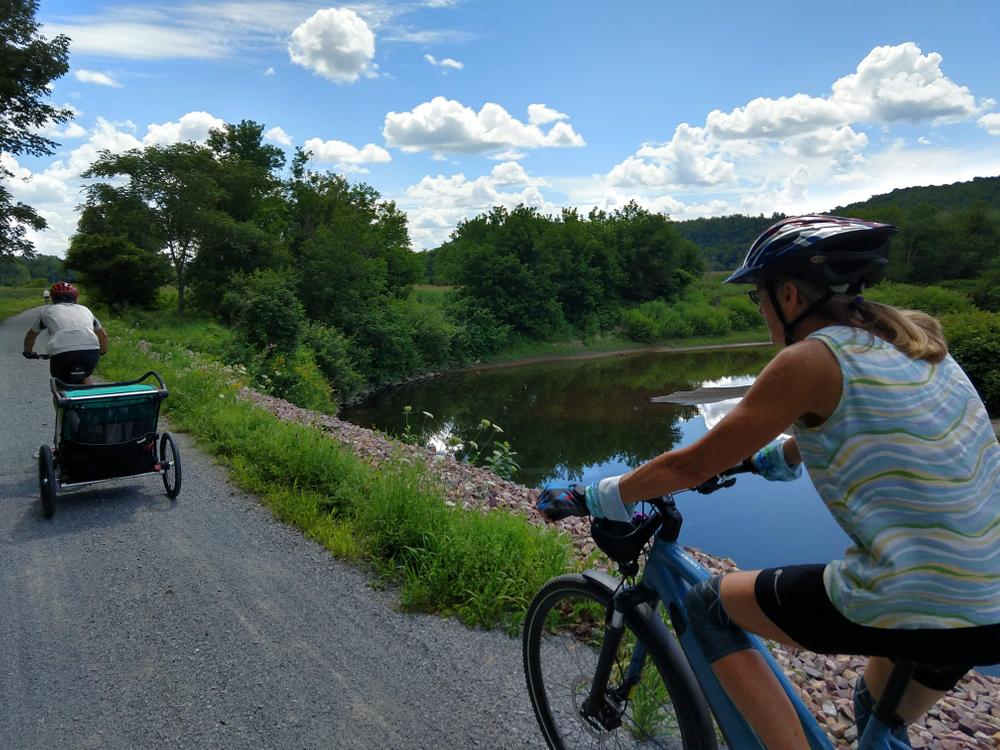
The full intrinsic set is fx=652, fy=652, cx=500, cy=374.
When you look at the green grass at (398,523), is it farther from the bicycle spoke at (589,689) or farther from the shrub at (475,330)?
the shrub at (475,330)

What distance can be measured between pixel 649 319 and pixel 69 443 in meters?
51.1

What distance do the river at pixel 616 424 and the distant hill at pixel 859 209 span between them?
45114 mm

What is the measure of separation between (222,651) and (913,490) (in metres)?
3.73

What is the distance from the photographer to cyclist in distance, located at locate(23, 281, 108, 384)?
677cm

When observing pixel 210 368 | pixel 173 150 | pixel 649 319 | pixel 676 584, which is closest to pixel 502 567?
pixel 676 584

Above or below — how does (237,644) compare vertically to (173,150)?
below

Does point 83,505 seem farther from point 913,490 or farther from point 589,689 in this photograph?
point 913,490

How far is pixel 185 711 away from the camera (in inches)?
131

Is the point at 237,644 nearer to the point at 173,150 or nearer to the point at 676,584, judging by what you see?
the point at 676,584

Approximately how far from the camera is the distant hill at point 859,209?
9462 centimetres

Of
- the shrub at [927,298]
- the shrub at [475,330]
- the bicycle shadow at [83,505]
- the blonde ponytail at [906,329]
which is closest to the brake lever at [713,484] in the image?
the blonde ponytail at [906,329]

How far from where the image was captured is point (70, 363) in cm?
687

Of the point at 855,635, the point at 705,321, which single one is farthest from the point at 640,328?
the point at 855,635

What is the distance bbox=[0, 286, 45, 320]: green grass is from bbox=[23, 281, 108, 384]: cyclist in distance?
33.6m
